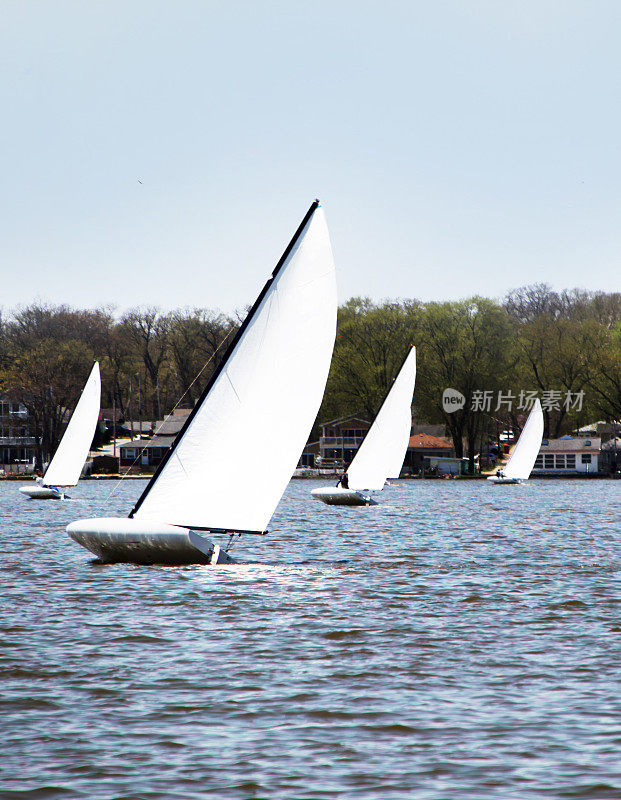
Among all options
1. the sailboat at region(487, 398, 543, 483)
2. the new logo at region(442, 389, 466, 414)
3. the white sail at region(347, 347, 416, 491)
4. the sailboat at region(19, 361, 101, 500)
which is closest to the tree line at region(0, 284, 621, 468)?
the new logo at region(442, 389, 466, 414)

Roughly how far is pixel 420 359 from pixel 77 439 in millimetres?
54845

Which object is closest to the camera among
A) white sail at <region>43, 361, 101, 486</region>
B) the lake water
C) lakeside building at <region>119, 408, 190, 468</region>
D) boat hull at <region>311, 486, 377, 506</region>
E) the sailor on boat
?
the lake water

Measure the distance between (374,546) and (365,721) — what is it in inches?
833

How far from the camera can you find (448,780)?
357 inches

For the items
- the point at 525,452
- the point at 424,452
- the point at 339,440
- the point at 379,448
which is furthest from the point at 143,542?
the point at 339,440

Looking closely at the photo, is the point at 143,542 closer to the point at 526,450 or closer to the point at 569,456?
the point at 526,450

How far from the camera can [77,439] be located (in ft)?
215

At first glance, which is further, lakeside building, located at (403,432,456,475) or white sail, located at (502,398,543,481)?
lakeside building, located at (403,432,456,475)

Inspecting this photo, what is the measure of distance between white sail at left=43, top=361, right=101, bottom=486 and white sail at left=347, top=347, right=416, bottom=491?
18.0m

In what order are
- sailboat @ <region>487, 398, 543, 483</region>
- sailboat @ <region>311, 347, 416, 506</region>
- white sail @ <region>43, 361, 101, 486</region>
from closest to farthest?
sailboat @ <region>311, 347, 416, 506</region> < white sail @ <region>43, 361, 101, 486</region> < sailboat @ <region>487, 398, 543, 483</region>

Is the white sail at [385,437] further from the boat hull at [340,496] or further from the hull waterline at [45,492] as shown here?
the hull waterline at [45,492]

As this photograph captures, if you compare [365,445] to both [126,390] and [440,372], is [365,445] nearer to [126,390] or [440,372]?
[440,372]

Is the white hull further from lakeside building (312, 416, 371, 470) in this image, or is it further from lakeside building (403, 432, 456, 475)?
lakeside building (403, 432, 456, 475)

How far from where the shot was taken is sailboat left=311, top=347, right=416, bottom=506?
175 ft
